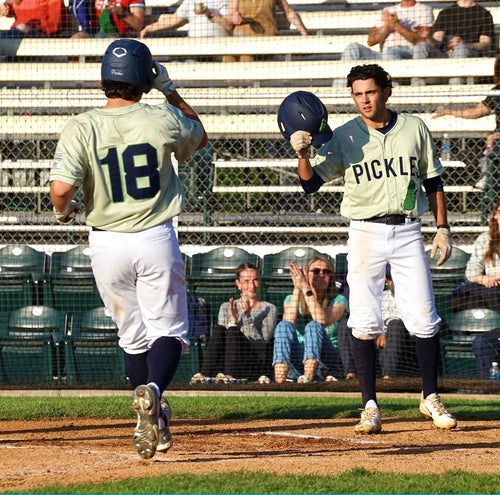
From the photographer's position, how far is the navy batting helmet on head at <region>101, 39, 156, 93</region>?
4.80m

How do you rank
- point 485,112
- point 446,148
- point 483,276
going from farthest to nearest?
point 446,148
point 485,112
point 483,276

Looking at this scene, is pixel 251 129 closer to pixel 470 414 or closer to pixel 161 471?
pixel 470 414

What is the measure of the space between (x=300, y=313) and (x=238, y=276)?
0.67 metres

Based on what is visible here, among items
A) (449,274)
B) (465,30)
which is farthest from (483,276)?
(465,30)

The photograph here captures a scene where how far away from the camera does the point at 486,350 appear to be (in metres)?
8.95

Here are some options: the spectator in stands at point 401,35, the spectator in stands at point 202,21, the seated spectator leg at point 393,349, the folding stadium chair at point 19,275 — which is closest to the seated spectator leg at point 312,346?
the seated spectator leg at point 393,349

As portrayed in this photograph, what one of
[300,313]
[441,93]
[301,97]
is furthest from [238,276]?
[301,97]

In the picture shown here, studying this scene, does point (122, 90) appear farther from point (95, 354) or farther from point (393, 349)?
point (95, 354)

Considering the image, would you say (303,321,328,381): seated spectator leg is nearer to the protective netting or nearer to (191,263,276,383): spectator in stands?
the protective netting

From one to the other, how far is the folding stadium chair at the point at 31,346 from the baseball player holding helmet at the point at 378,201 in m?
4.27

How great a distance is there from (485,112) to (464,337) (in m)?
2.48

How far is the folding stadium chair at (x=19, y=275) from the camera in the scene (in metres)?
10.1

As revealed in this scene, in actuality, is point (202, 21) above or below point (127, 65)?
above

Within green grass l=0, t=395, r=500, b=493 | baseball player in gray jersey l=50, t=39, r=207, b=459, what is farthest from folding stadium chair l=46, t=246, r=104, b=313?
baseball player in gray jersey l=50, t=39, r=207, b=459
